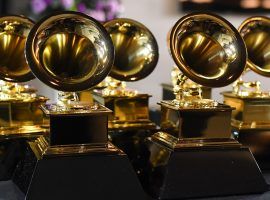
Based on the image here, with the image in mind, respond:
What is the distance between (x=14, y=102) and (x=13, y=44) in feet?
0.85

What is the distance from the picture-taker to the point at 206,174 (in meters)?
1.79

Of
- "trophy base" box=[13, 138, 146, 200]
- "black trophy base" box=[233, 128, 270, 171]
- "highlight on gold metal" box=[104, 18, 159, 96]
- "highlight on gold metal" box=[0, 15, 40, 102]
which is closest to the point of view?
"trophy base" box=[13, 138, 146, 200]

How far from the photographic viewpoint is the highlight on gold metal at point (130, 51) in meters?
2.18

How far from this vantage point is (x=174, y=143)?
1804 mm

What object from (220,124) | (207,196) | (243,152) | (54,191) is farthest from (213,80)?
(54,191)

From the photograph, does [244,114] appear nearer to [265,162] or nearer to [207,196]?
[265,162]

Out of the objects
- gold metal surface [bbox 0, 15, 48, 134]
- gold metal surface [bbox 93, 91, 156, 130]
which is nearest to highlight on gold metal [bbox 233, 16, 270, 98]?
gold metal surface [bbox 93, 91, 156, 130]

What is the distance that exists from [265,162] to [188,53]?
0.63m

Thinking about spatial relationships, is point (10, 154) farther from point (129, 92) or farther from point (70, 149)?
point (129, 92)

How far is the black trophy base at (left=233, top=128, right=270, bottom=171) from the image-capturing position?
208cm

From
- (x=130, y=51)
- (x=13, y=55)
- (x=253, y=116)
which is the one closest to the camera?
(x=13, y=55)

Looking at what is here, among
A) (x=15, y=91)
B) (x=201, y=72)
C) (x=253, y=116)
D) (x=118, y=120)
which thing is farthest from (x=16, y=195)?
(x=253, y=116)

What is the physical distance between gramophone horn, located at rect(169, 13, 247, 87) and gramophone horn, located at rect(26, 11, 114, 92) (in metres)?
0.28

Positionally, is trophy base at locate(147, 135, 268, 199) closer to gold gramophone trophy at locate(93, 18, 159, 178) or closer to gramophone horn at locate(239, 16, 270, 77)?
gold gramophone trophy at locate(93, 18, 159, 178)
